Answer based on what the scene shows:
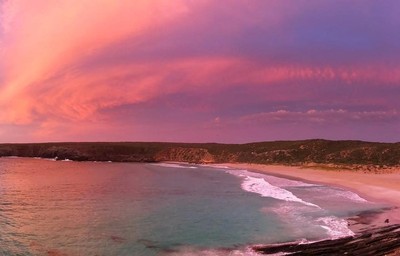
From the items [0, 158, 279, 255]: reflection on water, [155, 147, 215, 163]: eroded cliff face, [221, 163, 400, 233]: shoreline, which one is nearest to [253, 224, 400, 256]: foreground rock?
[0, 158, 279, 255]: reflection on water

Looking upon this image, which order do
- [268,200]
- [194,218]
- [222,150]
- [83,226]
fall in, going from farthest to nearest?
[222,150], [268,200], [194,218], [83,226]

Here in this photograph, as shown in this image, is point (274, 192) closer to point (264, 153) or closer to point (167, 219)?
point (167, 219)

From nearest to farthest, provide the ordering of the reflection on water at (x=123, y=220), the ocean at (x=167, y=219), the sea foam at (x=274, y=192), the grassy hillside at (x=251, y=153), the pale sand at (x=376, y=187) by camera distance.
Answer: the ocean at (x=167, y=219) → the reflection on water at (x=123, y=220) → the pale sand at (x=376, y=187) → the sea foam at (x=274, y=192) → the grassy hillside at (x=251, y=153)

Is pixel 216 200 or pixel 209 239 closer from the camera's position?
pixel 209 239

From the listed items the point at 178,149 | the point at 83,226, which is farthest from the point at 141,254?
the point at 178,149

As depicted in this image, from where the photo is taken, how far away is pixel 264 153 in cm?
13488

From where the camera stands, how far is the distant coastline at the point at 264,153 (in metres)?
94.9

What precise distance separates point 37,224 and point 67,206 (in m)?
9.19

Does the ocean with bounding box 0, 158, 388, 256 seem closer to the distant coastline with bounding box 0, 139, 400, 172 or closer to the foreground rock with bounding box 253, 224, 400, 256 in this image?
the foreground rock with bounding box 253, 224, 400, 256

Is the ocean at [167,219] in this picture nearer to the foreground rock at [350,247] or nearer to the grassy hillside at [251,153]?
the foreground rock at [350,247]

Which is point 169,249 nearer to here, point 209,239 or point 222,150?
point 209,239

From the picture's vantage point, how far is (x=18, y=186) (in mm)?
59312

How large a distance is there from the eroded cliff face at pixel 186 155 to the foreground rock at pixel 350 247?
124 meters

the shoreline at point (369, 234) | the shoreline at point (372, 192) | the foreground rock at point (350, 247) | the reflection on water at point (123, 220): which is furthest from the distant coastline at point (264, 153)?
the foreground rock at point (350, 247)
